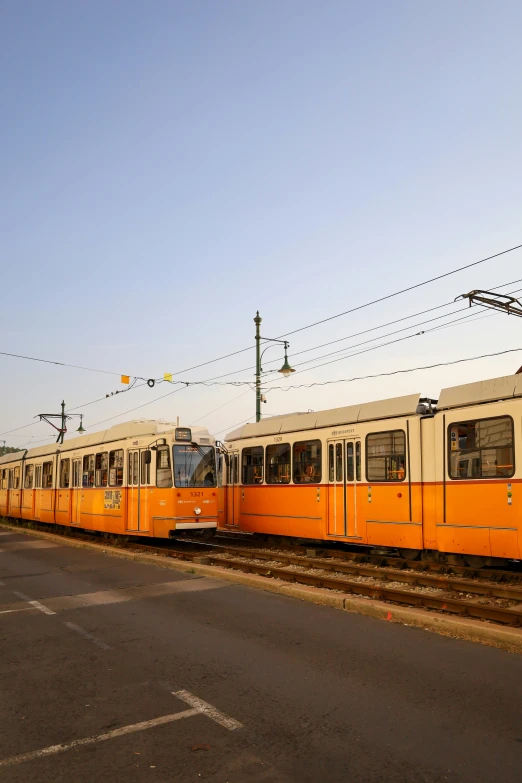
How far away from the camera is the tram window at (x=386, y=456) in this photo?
1378 centimetres

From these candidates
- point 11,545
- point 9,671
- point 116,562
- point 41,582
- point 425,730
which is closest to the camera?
point 425,730

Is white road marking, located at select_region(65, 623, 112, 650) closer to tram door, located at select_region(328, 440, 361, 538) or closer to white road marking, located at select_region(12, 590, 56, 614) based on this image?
white road marking, located at select_region(12, 590, 56, 614)

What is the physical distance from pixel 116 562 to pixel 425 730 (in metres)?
11.1

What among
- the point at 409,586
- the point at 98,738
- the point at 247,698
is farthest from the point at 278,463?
the point at 98,738

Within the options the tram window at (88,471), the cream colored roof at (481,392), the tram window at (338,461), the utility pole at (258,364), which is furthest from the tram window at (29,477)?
the cream colored roof at (481,392)

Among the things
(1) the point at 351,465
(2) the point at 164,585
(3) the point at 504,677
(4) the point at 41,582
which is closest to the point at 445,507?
(1) the point at 351,465

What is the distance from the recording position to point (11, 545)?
20141 millimetres

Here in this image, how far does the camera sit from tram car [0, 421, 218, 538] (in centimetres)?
1720

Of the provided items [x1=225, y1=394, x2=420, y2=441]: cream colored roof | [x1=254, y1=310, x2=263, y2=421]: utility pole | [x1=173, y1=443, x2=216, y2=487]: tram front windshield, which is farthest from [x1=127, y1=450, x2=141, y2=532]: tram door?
[x1=254, y1=310, x2=263, y2=421]: utility pole

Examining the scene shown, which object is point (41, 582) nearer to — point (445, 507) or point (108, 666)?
point (108, 666)

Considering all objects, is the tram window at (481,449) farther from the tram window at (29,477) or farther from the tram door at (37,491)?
the tram window at (29,477)

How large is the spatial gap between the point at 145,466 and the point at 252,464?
319cm

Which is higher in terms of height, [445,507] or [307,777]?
[445,507]

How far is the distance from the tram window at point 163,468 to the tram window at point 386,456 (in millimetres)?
5573
